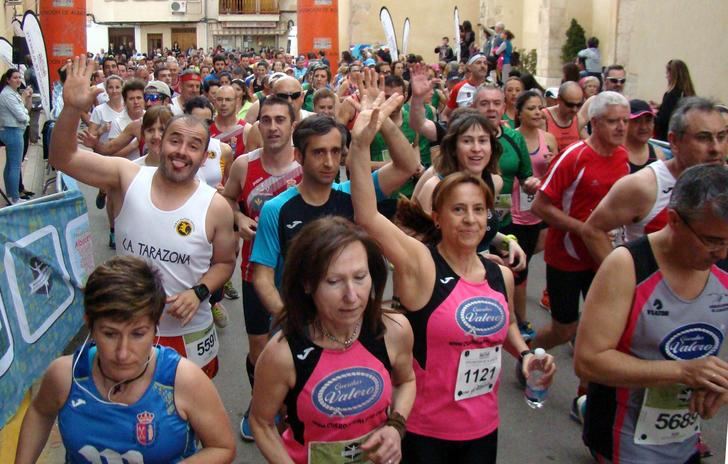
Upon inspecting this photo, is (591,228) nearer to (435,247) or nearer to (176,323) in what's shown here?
(435,247)

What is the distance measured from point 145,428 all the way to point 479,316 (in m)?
1.32

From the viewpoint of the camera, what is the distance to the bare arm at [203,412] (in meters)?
2.70

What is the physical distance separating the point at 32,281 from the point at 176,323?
162 centimetres

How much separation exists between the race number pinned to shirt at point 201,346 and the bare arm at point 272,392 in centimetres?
139

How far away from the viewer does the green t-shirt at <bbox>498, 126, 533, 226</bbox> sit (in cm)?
605

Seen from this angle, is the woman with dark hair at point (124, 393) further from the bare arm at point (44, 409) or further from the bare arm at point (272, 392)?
the bare arm at point (272, 392)

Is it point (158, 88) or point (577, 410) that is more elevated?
point (158, 88)

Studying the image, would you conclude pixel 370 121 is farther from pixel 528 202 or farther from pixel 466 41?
pixel 466 41

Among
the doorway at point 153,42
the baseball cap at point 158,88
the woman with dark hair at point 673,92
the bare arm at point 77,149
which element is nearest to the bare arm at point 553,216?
the bare arm at point 77,149

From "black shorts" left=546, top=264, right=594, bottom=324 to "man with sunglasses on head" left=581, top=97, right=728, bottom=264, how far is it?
929 millimetres

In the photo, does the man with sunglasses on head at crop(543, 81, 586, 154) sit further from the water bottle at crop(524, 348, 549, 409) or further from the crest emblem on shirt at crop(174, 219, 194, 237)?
the water bottle at crop(524, 348, 549, 409)

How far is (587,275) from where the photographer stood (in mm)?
5203

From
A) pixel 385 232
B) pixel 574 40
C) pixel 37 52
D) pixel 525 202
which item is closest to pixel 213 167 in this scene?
pixel 525 202

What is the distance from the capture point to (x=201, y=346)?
13.8 ft
